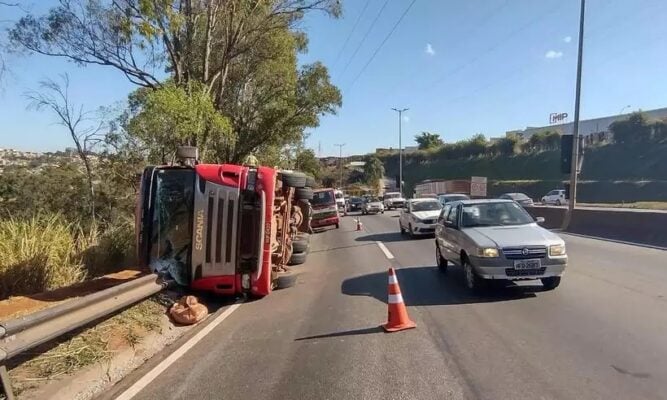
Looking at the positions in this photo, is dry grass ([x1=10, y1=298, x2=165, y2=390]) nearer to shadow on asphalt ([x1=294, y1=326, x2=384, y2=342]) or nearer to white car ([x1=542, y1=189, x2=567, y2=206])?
shadow on asphalt ([x1=294, y1=326, x2=384, y2=342])

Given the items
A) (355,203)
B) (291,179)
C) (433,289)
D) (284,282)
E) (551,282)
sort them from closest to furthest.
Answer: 1. (551,282)
2. (433,289)
3. (284,282)
4. (291,179)
5. (355,203)

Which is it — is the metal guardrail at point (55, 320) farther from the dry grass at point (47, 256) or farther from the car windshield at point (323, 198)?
the car windshield at point (323, 198)

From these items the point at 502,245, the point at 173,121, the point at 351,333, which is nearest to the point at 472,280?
the point at 502,245

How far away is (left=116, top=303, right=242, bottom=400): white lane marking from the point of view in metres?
5.40

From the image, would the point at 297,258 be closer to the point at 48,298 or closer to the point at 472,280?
the point at 472,280

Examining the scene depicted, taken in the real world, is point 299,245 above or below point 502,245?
below

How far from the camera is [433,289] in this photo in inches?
410

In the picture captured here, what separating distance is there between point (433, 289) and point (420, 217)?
12.4 metres

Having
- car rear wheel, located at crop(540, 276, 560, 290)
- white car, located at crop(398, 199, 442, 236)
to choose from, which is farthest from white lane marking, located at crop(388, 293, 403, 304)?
white car, located at crop(398, 199, 442, 236)

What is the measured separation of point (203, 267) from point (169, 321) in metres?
1.24

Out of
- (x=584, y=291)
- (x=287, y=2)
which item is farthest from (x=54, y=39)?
(x=584, y=291)

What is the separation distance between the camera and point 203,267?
9.46 meters

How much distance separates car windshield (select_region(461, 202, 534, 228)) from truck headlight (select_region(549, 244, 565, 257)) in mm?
1366

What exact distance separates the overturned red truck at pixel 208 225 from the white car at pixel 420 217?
13096 millimetres
